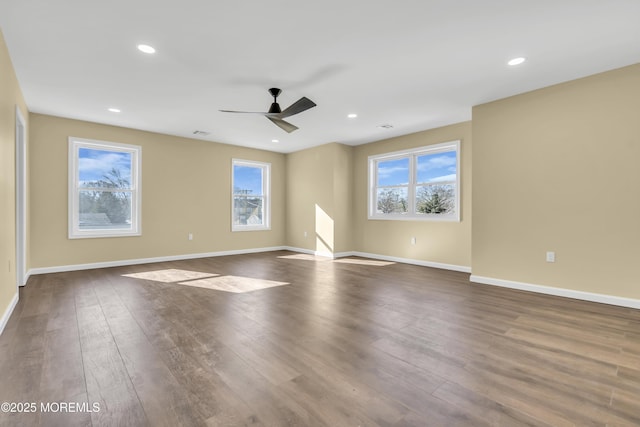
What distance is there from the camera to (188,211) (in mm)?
6191

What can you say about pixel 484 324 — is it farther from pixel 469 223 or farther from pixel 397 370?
pixel 469 223

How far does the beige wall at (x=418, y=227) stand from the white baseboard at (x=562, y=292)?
854 millimetres

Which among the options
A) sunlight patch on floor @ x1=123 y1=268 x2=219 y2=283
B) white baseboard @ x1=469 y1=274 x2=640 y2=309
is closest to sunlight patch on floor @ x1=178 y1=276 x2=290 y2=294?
sunlight patch on floor @ x1=123 y1=268 x2=219 y2=283

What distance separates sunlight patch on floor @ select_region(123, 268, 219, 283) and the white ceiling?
8.29 feet

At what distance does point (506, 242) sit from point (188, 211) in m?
5.72

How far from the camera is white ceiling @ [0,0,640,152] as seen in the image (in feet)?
7.33

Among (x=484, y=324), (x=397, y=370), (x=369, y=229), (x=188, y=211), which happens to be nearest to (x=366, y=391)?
(x=397, y=370)

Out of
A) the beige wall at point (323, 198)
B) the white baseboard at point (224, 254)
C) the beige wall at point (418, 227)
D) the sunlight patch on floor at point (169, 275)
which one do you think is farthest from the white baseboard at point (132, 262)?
the beige wall at point (418, 227)

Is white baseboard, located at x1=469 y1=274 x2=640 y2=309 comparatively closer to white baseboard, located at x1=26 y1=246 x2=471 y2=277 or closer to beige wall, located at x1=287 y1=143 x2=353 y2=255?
white baseboard, located at x1=26 y1=246 x2=471 y2=277

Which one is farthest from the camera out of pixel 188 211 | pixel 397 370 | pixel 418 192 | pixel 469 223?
pixel 188 211

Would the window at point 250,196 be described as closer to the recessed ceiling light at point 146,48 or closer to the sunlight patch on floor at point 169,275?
the sunlight patch on floor at point 169,275

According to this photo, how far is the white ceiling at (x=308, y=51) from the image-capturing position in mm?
2234

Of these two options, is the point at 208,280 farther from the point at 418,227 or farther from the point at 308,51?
the point at 418,227

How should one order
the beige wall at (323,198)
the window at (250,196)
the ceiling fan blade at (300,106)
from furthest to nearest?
the window at (250,196), the beige wall at (323,198), the ceiling fan blade at (300,106)
